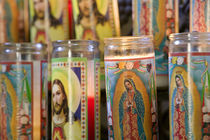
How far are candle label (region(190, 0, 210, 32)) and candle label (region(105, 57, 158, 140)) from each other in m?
0.14

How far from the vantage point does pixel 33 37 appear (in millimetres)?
767

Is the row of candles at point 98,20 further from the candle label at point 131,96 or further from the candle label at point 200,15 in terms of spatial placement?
the candle label at point 131,96

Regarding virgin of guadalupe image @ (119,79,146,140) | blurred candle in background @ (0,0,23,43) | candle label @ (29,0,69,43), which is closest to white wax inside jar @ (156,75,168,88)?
virgin of guadalupe image @ (119,79,146,140)

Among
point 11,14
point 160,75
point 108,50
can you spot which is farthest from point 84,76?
point 11,14

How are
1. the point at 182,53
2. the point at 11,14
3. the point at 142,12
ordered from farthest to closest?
the point at 11,14 < the point at 142,12 < the point at 182,53

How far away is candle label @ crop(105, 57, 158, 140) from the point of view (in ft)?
1.86

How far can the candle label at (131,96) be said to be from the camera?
1.86ft

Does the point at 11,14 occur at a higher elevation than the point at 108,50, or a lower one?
higher

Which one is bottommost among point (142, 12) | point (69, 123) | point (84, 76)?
point (69, 123)

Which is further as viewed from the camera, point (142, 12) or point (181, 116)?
point (142, 12)

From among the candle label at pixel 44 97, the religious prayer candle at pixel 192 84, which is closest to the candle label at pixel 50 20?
the candle label at pixel 44 97

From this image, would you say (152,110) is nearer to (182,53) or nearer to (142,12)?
(182,53)

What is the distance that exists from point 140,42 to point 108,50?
75mm

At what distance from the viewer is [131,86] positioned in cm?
57
